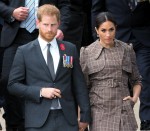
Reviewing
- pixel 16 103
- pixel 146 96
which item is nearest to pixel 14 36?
pixel 16 103

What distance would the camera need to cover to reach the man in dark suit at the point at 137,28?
20.6ft

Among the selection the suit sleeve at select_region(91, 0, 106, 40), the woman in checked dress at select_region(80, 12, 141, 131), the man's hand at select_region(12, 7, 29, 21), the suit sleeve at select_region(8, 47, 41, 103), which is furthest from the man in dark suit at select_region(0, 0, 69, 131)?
the suit sleeve at select_region(8, 47, 41, 103)

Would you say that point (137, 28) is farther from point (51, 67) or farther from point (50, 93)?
point (50, 93)

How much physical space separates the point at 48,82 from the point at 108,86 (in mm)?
569

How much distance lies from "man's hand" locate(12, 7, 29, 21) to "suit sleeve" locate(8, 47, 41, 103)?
0.91 metres

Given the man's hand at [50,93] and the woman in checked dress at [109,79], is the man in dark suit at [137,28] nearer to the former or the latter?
the woman in checked dress at [109,79]

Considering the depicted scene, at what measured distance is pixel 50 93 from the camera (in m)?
4.84

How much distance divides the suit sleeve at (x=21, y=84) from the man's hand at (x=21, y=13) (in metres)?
0.91

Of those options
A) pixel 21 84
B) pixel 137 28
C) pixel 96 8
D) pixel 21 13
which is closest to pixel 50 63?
pixel 21 84

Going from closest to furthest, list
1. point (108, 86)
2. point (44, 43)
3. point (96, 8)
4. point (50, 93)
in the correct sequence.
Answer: point (50, 93)
point (44, 43)
point (108, 86)
point (96, 8)

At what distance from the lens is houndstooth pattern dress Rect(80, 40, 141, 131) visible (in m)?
5.19

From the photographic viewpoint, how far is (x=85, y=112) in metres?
5.06

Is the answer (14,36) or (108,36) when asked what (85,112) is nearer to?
(108,36)

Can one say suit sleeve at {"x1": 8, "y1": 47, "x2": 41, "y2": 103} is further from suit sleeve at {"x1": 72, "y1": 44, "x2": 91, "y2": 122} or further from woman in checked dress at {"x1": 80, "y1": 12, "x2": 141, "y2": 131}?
woman in checked dress at {"x1": 80, "y1": 12, "x2": 141, "y2": 131}
